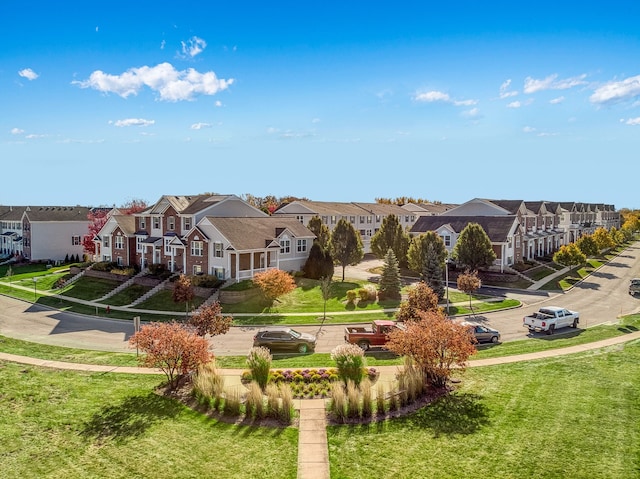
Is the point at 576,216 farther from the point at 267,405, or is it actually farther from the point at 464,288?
the point at 267,405

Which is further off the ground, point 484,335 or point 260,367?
point 260,367

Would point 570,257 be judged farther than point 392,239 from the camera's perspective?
Yes

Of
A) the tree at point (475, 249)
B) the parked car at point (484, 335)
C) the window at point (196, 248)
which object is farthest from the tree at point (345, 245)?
the parked car at point (484, 335)

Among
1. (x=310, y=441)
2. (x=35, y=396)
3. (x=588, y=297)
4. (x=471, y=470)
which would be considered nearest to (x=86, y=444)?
(x=35, y=396)

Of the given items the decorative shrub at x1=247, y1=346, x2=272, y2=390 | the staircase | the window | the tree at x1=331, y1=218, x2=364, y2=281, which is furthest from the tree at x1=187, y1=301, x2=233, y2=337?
the tree at x1=331, y1=218, x2=364, y2=281

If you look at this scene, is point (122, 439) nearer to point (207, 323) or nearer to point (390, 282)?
point (207, 323)

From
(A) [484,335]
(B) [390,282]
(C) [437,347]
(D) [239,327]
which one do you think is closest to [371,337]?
(A) [484,335]

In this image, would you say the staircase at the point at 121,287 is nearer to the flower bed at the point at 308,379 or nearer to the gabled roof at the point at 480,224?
the flower bed at the point at 308,379
